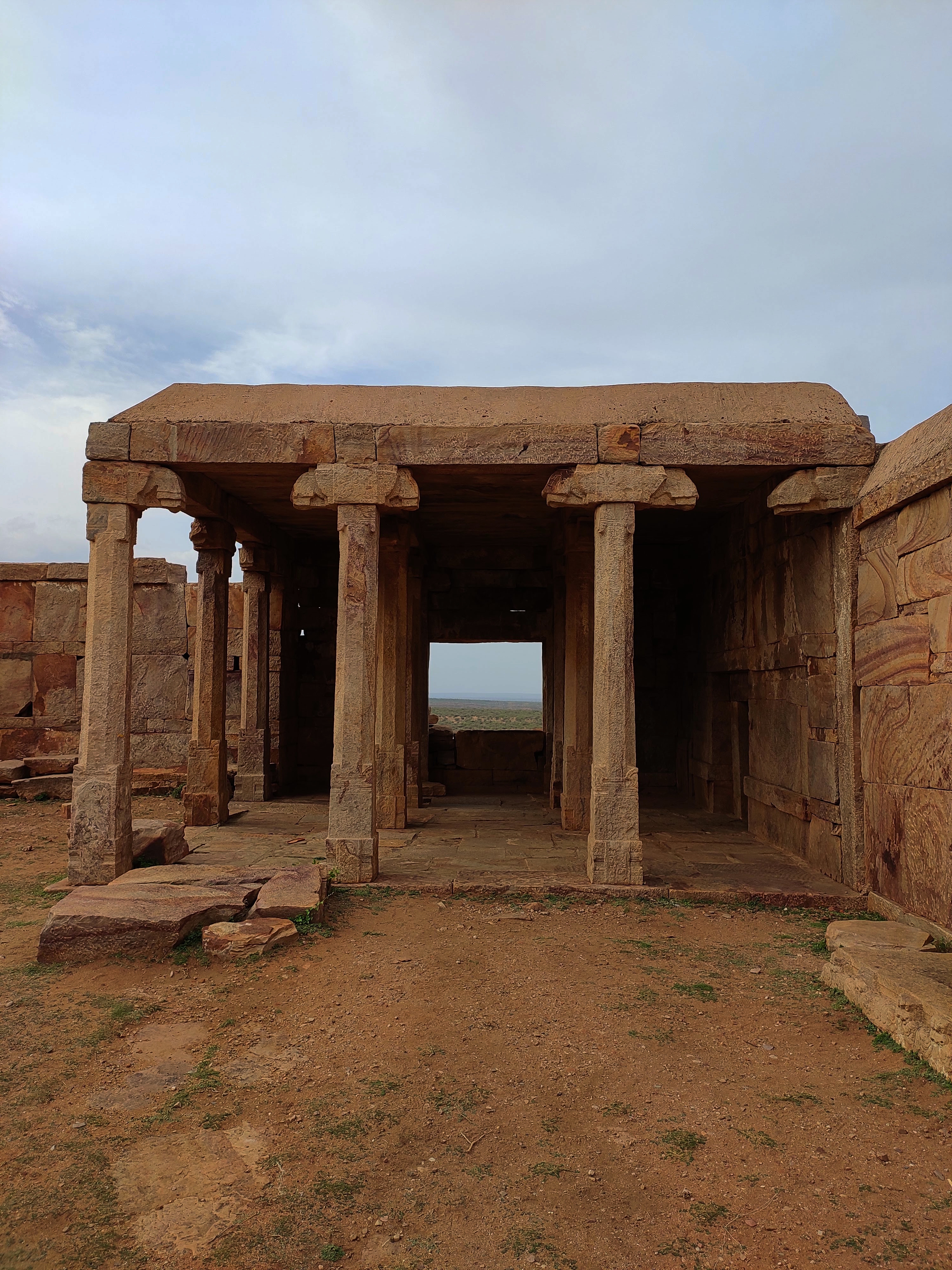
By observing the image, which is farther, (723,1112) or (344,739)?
(344,739)

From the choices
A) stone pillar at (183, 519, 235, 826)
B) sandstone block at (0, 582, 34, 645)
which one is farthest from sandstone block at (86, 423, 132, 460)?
sandstone block at (0, 582, 34, 645)

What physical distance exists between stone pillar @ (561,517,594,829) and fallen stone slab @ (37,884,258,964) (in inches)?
195

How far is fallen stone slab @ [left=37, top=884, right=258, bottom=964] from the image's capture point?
5605 mm

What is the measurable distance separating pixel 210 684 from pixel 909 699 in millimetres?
7845

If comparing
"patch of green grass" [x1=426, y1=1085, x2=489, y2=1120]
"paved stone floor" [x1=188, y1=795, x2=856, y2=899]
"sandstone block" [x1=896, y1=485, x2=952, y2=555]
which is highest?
"sandstone block" [x1=896, y1=485, x2=952, y2=555]

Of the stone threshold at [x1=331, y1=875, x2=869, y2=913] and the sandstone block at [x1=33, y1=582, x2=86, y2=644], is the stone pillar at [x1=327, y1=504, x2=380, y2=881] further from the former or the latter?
the sandstone block at [x1=33, y1=582, x2=86, y2=644]

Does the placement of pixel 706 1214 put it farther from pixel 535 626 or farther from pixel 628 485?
pixel 535 626

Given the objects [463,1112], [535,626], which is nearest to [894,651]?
[463,1112]

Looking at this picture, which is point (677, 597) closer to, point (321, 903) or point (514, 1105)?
point (321, 903)

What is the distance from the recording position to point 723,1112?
377 centimetres

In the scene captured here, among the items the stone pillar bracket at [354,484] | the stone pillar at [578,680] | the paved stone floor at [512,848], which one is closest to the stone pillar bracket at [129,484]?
the stone pillar bracket at [354,484]

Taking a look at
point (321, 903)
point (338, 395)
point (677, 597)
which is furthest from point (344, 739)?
point (677, 597)

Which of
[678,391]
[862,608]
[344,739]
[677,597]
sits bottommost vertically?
[344,739]

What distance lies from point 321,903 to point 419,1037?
204 centimetres
